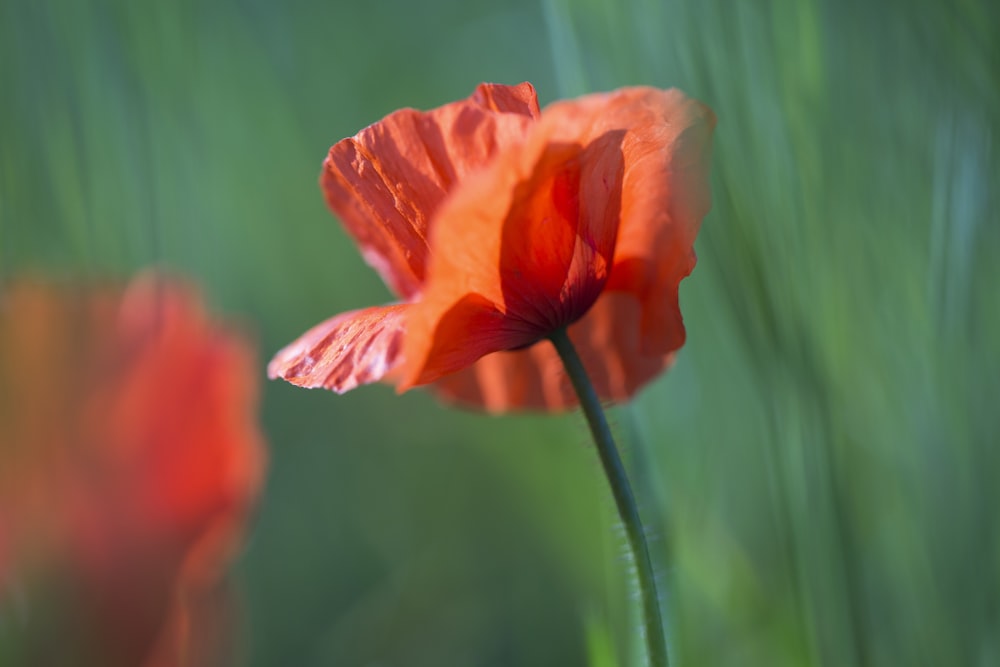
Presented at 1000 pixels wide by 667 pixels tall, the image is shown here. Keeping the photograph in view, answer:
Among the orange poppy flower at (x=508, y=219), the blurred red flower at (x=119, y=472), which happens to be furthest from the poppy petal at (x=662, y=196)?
the blurred red flower at (x=119, y=472)

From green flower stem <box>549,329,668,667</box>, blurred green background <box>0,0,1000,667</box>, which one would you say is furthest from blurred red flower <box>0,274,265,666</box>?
green flower stem <box>549,329,668,667</box>

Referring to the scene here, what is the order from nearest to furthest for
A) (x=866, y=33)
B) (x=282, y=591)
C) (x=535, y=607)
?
(x=866, y=33) → (x=535, y=607) → (x=282, y=591)

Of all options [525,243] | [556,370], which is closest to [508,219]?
[525,243]

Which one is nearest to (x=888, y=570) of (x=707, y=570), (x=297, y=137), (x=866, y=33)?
(x=707, y=570)

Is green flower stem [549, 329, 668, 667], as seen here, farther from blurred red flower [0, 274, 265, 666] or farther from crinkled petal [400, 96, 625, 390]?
blurred red flower [0, 274, 265, 666]

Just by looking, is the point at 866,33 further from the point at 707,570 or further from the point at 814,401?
the point at 707,570

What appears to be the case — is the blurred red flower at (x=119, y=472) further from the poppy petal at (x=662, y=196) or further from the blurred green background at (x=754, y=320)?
the poppy petal at (x=662, y=196)
